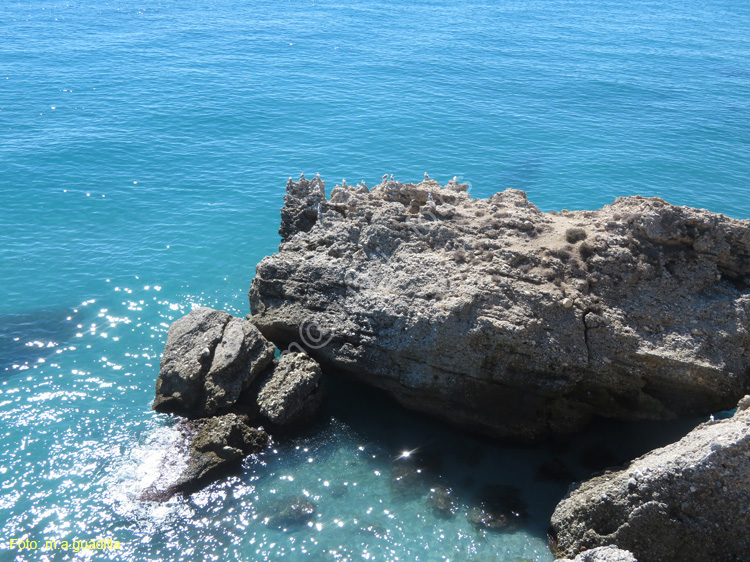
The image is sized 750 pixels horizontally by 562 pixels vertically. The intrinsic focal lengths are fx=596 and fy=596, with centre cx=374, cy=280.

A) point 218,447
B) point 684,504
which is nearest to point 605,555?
point 684,504

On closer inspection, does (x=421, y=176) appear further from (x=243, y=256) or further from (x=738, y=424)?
(x=738, y=424)

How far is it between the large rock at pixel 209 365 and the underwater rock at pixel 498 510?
6423 mm

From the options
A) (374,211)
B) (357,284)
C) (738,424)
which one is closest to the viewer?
(738,424)

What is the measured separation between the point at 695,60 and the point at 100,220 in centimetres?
5034

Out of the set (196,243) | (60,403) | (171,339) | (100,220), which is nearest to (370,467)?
(171,339)

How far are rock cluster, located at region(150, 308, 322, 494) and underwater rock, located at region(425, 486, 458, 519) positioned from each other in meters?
3.85

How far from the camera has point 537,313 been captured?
1378 cm

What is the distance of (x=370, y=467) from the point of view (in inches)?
563

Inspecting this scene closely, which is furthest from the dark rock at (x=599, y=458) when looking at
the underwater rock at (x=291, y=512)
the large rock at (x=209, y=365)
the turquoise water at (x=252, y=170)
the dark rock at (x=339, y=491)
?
the large rock at (x=209, y=365)

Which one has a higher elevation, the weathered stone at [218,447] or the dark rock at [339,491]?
the weathered stone at [218,447]

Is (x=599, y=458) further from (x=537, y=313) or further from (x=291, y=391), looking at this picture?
(x=291, y=391)

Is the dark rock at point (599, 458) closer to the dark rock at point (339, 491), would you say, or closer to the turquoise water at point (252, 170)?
the turquoise water at point (252, 170)

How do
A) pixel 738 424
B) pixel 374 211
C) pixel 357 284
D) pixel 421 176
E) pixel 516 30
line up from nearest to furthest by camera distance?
1. pixel 738 424
2. pixel 357 284
3. pixel 374 211
4. pixel 421 176
5. pixel 516 30

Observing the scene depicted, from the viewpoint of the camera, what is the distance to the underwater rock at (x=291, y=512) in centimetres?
1298
